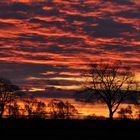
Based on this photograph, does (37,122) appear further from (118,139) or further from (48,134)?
(118,139)

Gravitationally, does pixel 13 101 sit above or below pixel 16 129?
above

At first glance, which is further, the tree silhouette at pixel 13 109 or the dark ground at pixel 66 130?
the tree silhouette at pixel 13 109

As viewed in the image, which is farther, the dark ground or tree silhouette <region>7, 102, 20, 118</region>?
tree silhouette <region>7, 102, 20, 118</region>

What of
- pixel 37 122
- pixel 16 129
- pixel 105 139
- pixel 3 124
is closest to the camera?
pixel 105 139

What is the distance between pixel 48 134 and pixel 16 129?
7.81m

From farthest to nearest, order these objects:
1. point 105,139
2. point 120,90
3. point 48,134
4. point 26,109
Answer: point 26,109 → point 120,90 → point 48,134 → point 105,139

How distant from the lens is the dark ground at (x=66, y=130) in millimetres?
59344

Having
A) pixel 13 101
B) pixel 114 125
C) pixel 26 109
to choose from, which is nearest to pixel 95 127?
pixel 114 125

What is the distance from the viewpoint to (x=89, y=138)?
2283 inches

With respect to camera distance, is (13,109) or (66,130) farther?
(13,109)

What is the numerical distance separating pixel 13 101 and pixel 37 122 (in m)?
48.6

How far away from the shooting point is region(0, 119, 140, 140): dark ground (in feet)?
195

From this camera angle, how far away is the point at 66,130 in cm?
7012

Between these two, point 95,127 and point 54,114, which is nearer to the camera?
point 95,127
